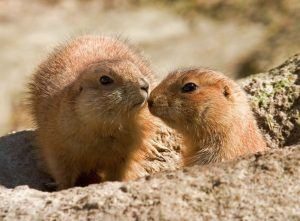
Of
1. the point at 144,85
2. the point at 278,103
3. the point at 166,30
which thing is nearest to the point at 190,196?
the point at 144,85

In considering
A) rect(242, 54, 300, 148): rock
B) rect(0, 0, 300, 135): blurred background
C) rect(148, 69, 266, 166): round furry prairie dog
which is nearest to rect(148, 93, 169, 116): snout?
rect(148, 69, 266, 166): round furry prairie dog

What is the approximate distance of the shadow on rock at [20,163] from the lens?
863 centimetres

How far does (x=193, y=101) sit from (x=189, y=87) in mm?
134

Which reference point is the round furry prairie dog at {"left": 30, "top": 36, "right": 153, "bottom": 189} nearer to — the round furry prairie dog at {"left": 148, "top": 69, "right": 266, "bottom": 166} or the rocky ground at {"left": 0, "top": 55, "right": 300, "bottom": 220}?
the round furry prairie dog at {"left": 148, "top": 69, "right": 266, "bottom": 166}

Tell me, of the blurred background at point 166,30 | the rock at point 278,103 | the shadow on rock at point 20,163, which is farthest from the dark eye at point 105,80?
the blurred background at point 166,30

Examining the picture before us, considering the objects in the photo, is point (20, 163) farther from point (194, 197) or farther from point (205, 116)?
point (194, 197)

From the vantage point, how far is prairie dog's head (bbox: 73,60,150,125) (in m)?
8.20

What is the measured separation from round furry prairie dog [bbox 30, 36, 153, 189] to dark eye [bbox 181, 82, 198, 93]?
310 mm

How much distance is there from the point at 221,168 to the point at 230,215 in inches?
19.3

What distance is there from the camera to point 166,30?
20703mm

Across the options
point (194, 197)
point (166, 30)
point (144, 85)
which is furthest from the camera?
point (166, 30)

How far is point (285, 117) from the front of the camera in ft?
31.3

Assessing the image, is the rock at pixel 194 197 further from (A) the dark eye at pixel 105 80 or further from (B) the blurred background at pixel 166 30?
(B) the blurred background at pixel 166 30

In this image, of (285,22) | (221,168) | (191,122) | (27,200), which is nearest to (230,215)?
(221,168)
